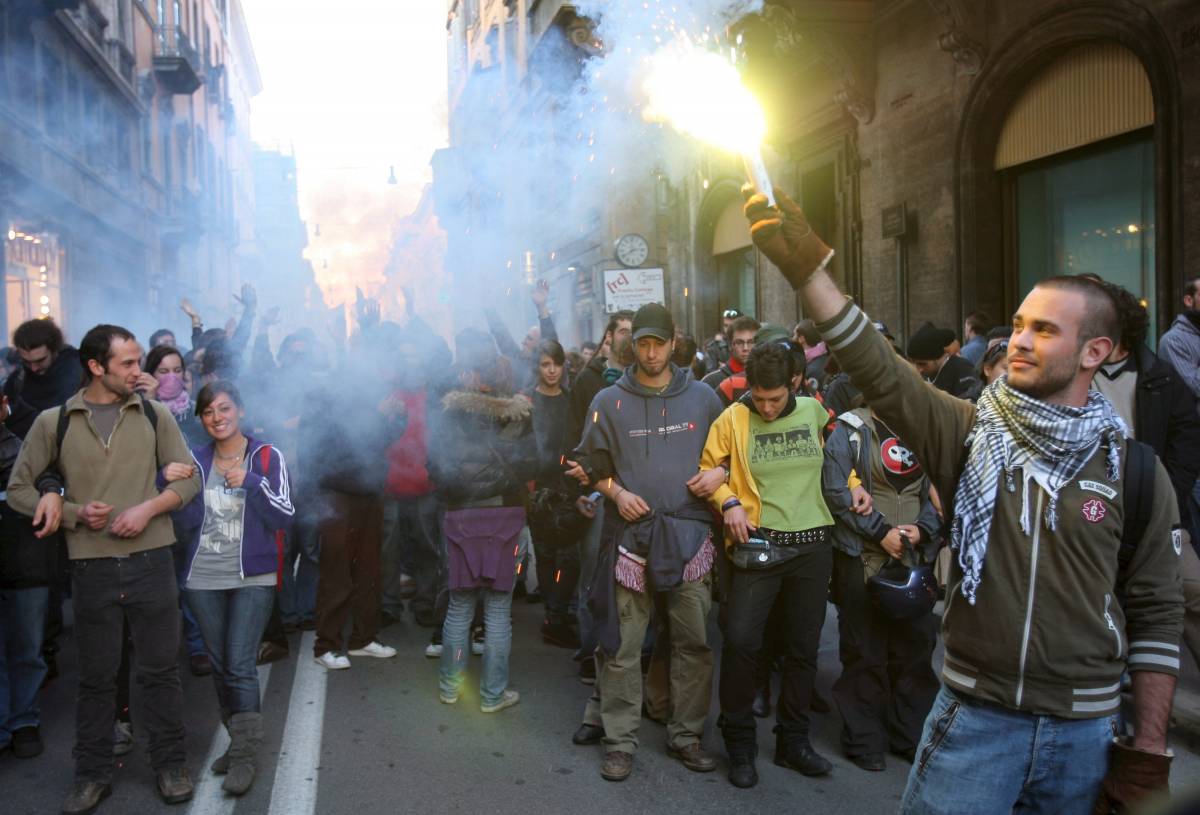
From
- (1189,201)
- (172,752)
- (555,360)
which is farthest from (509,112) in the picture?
(172,752)

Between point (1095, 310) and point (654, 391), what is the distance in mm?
2515

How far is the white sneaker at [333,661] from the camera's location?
19.2 ft

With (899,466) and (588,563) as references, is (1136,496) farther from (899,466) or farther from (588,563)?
(588,563)

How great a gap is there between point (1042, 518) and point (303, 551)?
5.59 meters

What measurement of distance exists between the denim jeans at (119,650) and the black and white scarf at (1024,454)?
341 centimetres

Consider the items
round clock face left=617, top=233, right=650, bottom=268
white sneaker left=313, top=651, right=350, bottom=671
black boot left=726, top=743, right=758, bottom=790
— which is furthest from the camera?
round clock face left=617, top=233, right=650, bottom=268

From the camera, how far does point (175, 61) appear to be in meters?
24.0

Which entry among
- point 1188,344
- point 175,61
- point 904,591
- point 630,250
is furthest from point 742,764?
point 175,61

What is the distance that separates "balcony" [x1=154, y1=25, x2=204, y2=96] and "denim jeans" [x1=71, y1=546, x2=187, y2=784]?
77.5 feet

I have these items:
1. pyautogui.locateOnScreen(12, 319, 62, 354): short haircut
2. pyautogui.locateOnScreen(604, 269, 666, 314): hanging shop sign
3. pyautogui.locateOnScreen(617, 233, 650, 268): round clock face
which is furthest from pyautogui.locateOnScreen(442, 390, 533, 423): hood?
pyautogui.locateOnScreen(617, 233, 650, 268): round clock face

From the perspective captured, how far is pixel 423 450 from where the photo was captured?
6562mm

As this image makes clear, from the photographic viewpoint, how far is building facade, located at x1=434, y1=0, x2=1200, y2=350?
25.5 ft

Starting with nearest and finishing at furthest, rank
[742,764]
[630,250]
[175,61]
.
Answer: [742,764] < [630,250] < [175,61]

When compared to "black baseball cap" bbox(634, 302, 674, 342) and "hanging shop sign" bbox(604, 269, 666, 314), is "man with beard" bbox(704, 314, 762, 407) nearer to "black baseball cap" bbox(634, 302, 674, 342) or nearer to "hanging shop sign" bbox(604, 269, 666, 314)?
"black baseball cap" bbox(634, 302, 674, 342)
